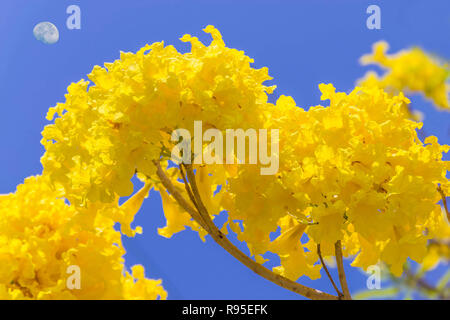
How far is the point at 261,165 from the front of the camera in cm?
161

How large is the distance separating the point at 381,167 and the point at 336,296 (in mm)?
399

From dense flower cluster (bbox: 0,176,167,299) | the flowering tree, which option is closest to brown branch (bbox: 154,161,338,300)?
the flowering tree

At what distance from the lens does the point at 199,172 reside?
191 centimetres

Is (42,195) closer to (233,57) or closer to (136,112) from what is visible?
→ (136,112)

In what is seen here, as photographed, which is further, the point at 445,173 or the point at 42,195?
the point at 42,195

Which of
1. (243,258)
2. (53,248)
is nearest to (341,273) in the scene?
(243,258)

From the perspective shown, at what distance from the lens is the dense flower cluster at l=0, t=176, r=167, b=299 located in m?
2.11

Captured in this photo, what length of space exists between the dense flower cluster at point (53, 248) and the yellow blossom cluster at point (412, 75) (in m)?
1.25

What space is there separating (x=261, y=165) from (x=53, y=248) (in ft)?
3.47

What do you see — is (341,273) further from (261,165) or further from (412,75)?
(412,75)

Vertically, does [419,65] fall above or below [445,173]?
above
